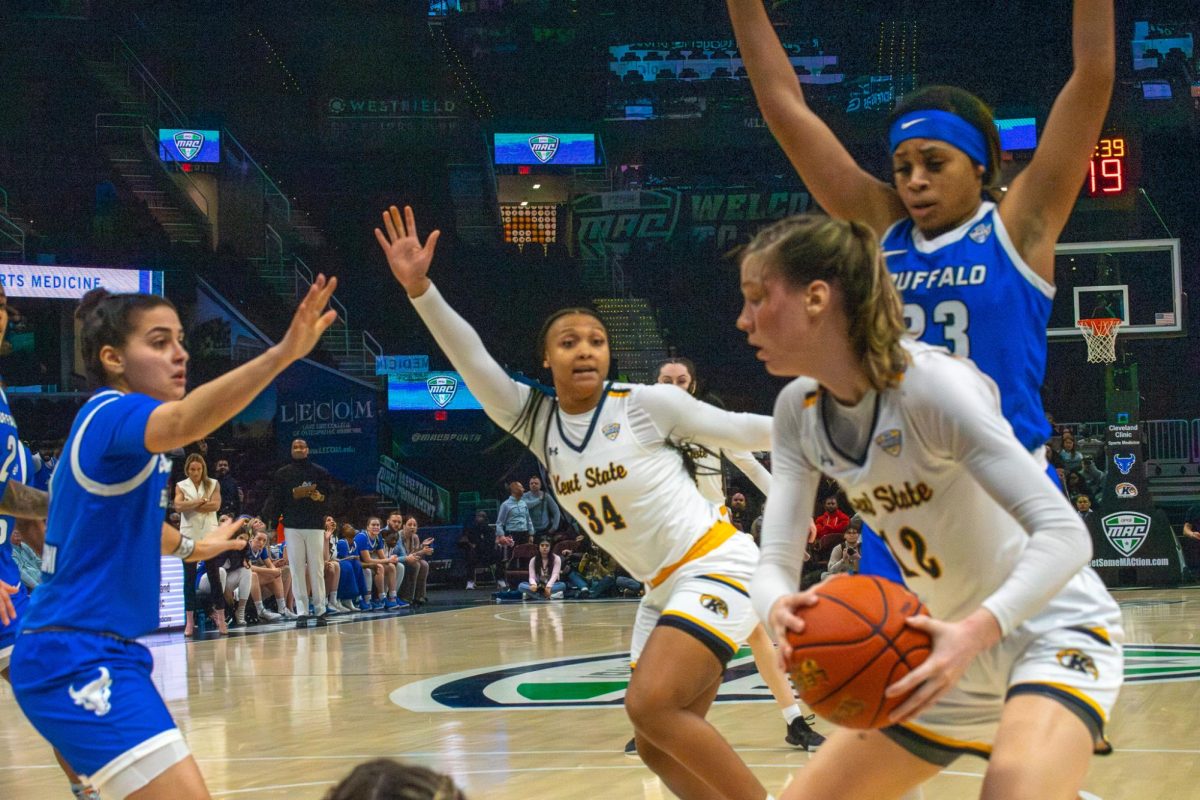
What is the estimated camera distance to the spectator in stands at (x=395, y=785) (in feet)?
4.84

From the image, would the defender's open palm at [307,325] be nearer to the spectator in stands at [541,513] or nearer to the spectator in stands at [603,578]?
the spectator in stands at [603,578]

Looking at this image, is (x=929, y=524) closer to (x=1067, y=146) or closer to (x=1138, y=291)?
(x=1067, y=146)

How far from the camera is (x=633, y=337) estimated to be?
95.7ft

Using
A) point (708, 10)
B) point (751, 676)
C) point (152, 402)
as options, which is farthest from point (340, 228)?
point (152, 402)

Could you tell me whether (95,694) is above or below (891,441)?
below

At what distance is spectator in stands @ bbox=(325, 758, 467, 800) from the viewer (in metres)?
1.48

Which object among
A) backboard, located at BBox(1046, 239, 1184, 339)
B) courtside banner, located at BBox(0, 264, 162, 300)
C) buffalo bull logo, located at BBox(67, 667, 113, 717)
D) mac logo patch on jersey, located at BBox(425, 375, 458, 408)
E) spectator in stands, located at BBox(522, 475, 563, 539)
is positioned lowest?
spectator in stands, located at BBox(522, 475, 563, 539)

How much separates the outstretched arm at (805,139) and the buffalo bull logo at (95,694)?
2.09m

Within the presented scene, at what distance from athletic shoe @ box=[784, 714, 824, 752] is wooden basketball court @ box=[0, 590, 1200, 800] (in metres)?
0.10

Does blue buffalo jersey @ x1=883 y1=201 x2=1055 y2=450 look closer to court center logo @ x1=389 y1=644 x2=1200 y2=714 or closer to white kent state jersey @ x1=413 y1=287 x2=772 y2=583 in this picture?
white kent state jersey @ x1=413 y1=287 x2=772 y2=583

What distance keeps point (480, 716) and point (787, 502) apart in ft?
19.2

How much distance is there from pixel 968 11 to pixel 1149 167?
6.06 m

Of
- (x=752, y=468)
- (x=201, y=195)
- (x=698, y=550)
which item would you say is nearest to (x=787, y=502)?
(x=698, y=550)

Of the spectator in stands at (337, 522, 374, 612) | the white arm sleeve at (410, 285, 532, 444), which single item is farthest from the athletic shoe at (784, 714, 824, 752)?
the spectator in stands at (337, 522, 374, 612)
